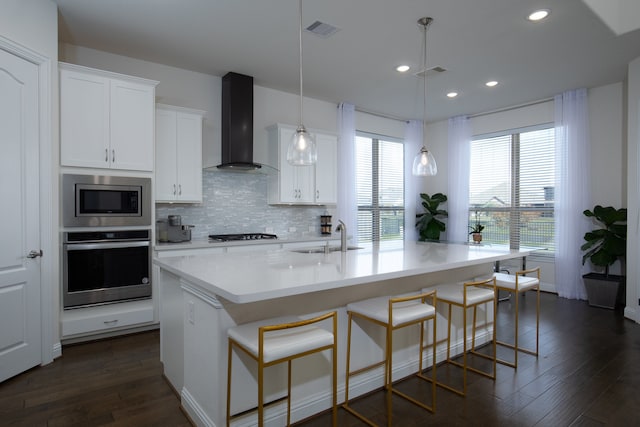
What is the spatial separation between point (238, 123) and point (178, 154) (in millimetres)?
847

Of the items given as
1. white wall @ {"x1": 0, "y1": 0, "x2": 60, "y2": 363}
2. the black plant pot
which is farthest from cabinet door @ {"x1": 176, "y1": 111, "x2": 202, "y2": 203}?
the black plant pot

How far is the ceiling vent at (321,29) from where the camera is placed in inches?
132

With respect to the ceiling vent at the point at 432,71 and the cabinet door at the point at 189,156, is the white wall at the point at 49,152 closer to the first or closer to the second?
the cabinet door at the point at 189,156

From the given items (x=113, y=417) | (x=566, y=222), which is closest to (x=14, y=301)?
(x=113, y=417)

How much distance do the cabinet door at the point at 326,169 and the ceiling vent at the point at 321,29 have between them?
185 centimetres

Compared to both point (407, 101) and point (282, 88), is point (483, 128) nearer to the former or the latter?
point (407, 101)

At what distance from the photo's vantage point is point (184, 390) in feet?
7.50

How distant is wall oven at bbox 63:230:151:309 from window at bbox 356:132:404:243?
12.0ft

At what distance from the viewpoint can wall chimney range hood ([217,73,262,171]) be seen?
14.7 feet

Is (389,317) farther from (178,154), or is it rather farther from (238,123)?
(238,123)

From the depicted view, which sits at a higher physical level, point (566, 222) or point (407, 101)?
point (407, 101)

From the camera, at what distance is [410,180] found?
691cm

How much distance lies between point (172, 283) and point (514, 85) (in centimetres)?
489

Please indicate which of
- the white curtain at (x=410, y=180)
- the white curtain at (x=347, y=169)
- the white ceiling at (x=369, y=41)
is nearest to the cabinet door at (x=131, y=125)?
the white ceiling at (x=369, y=41)
